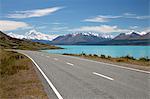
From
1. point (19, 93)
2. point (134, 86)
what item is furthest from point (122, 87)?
point (19, 93)

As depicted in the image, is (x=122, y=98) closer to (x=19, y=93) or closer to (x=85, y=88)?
(x=85, y=88)

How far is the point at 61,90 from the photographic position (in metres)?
10.3

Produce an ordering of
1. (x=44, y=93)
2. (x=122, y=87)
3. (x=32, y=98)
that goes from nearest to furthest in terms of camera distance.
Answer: (x=32, y=98) → (x=44, y=93) → (x=122, y=87)

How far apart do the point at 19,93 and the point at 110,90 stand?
3.48 metres

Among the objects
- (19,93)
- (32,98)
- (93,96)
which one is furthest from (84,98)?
(19,93)

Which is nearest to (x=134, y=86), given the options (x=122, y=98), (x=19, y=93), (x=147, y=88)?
(x=147, y=88)

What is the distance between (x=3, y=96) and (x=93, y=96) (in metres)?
3.50

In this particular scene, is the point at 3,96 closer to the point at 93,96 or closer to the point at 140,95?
the point at 93,96

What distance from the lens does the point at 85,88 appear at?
10.6m

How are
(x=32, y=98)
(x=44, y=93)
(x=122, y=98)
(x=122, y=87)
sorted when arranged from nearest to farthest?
1. (x=122, y=98)
2. (x=32, y=98)
3. (x=44, y=93)
4. (x=122, y=87)

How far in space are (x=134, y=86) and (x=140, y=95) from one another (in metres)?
1.75

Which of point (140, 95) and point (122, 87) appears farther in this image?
point (122, 87)

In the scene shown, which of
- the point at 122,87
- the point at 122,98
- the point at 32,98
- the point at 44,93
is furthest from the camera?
the point at 122,87

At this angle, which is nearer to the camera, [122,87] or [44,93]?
[44,93]
